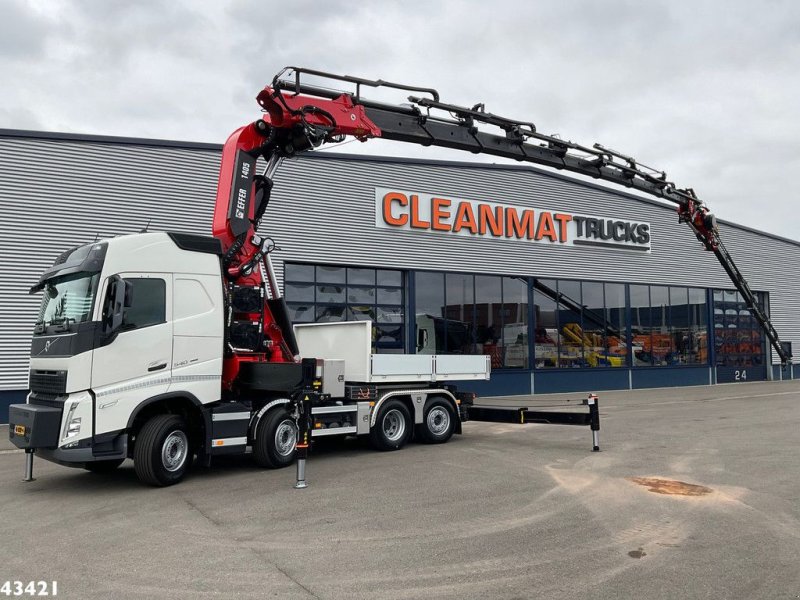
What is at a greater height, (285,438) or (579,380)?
(579,380)

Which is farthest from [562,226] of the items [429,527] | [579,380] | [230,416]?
[429,527]

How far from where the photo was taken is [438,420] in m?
13.1

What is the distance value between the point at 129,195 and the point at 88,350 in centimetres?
1158

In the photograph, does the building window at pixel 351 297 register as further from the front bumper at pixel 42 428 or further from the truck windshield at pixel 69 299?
the front bumper at pixel 42 428

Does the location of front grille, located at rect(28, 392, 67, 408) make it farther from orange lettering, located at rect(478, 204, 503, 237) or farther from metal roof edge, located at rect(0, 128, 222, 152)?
orange lettering, located at rect(478, 204, 503, 237)

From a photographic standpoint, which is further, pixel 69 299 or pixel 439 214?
pixel 439 214

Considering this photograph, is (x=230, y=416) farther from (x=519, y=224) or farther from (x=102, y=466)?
(x=519, y=224)

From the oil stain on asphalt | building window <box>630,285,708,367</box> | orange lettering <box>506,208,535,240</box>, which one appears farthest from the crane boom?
building window <box>630,285,708,367</box>

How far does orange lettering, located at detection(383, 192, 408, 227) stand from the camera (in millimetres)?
22578

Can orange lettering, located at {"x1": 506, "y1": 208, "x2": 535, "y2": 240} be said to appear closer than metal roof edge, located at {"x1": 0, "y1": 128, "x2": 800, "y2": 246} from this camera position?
No

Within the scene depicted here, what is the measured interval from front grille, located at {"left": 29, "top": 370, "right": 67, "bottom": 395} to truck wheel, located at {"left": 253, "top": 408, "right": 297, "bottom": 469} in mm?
2865

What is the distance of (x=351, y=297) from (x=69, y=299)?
13.2m

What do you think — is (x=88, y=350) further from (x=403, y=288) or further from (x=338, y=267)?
(x=403, y=288)

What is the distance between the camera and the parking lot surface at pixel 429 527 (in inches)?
207
